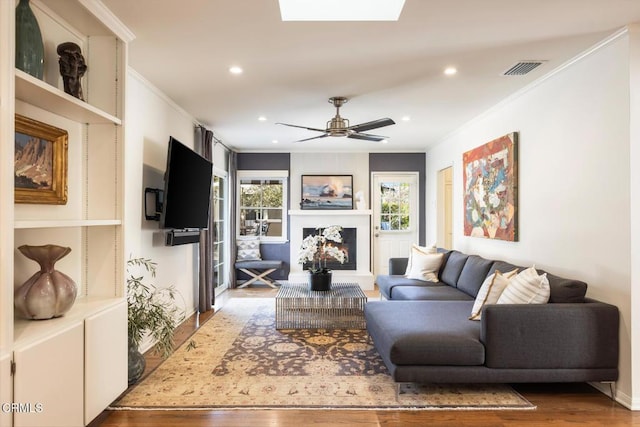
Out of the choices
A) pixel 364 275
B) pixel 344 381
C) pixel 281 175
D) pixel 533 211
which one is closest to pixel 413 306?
pixel 344 381

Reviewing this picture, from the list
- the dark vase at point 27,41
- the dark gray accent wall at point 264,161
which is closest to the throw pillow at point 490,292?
the dark vase at point 27,41

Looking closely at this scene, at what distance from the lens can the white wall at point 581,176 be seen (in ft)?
8.16

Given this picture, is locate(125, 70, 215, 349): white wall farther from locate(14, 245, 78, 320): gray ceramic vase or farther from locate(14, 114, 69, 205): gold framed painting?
locate(14, 245, 78, 320): gray ceramic vase

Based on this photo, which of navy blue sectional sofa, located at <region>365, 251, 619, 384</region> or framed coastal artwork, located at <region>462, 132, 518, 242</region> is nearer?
navy blue sectional sofa, located at <region>365, 251, 619, 384</region>

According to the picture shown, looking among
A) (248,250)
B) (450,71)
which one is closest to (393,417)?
(450,71)

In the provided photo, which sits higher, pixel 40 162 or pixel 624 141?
pixel 624 141

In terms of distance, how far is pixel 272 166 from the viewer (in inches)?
273

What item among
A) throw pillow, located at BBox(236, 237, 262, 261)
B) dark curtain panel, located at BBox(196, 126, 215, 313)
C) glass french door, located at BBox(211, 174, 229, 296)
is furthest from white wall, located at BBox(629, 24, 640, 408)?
throw pillow, located at BBox(236, 237, 262, 261)

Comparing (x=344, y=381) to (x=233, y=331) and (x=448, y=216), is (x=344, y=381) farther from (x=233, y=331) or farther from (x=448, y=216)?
(x=448, y=216)

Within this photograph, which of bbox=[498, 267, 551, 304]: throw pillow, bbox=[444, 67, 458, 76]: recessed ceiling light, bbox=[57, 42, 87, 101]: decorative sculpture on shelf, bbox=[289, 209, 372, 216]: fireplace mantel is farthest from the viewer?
bbox=[289, 209, 372, 216]: fireplace mantel

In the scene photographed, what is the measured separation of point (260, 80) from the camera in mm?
3367

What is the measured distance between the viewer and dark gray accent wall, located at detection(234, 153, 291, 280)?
6.90 metres

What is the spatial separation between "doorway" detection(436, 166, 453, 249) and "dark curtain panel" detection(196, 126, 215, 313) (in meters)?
3.68

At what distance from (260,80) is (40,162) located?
1860 millimetres
